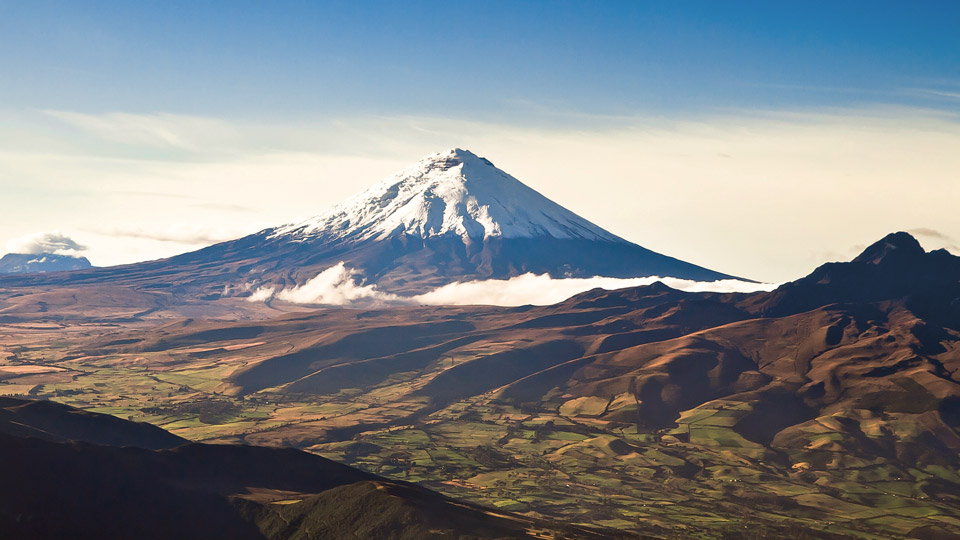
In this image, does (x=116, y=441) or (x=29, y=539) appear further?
(x=116, y=441)

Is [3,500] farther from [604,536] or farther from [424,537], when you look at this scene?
[604,536]

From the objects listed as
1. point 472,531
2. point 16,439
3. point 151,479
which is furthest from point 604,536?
point 16,439

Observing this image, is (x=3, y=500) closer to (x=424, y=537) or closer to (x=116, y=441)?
(x=116, y=441)

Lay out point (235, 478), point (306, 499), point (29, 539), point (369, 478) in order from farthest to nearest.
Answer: point (369, 478)
point (235, 478)
point (306, 499)
point (29, 539)

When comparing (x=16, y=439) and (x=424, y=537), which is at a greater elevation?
(x=16, y=439)

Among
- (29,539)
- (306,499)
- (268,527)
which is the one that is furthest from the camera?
(306,499)

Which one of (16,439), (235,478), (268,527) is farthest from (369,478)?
(16,439)
